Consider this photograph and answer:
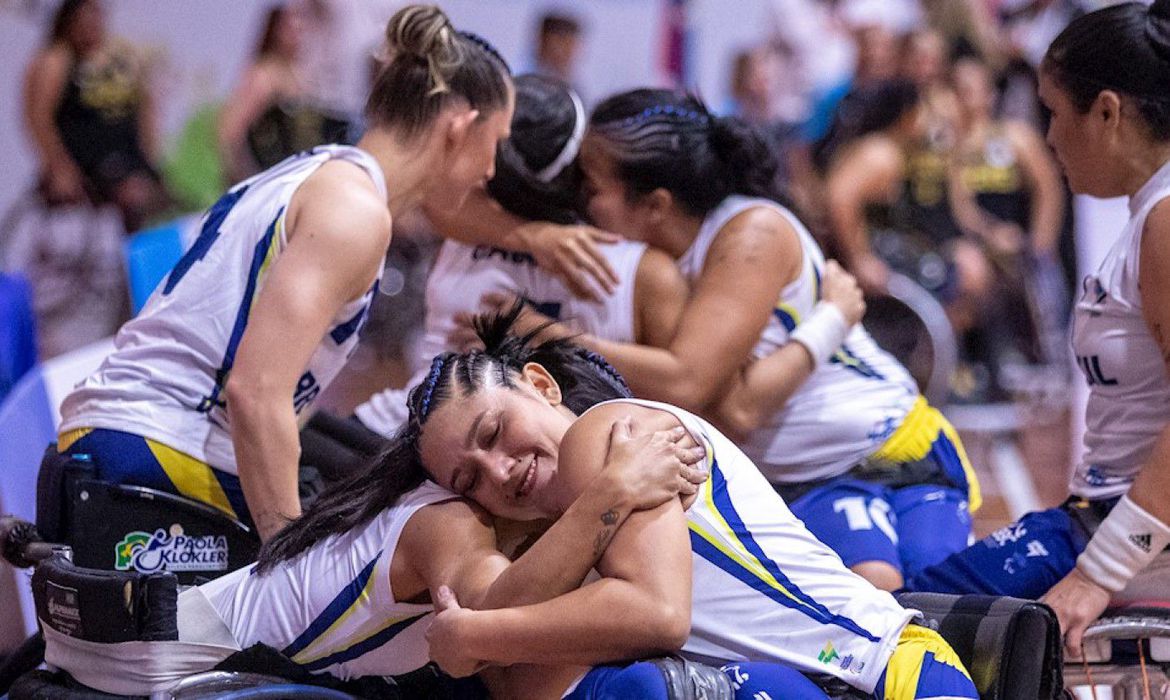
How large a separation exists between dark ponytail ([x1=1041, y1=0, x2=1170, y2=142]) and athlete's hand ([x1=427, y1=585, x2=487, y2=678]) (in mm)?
1458

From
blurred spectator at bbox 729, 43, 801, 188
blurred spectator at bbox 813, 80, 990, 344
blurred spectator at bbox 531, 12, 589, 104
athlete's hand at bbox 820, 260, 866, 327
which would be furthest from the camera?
blurred spectator at bbox 729, 43, 801, 188

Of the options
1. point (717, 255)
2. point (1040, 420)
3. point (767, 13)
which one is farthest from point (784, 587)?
point (767, 13)

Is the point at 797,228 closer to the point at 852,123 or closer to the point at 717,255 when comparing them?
the point at 717,255

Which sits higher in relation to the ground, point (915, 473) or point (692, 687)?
point (692, 687)

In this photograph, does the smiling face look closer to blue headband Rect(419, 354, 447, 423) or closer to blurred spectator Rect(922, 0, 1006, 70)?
blue headband Rect(419, 354, 447, 423)

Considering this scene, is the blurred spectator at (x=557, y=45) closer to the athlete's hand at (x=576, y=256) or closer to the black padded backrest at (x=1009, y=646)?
the athlete's hand at (x=576, y=256)

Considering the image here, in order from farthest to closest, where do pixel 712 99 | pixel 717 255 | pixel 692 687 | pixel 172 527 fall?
pixel 712 99, pixel 717 255, pixel 172 527, pixel 692 687

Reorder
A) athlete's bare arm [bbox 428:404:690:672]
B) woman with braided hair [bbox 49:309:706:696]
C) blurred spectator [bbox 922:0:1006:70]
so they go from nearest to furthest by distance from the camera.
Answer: athlete's bare arm [bbox 428:404:690:672]
woman with braided hair [bbox 49:309:706:696]
blurred spectator [bbox 922:0:1006:70]

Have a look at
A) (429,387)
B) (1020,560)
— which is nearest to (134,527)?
(429,387)

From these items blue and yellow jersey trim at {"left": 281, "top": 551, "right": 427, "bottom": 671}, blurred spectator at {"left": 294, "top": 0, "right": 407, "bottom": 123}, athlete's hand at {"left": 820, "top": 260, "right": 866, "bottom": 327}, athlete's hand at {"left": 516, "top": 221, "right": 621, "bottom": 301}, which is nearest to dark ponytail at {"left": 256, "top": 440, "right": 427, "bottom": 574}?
blue and yellow jersey trim at {"left": 281, "top": 551, "right": 427, "bottom": 671}

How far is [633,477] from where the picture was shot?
6.33 feet

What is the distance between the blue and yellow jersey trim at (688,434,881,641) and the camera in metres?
2.04

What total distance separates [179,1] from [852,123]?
4.08m

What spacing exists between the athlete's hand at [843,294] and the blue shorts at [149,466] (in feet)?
4.38
